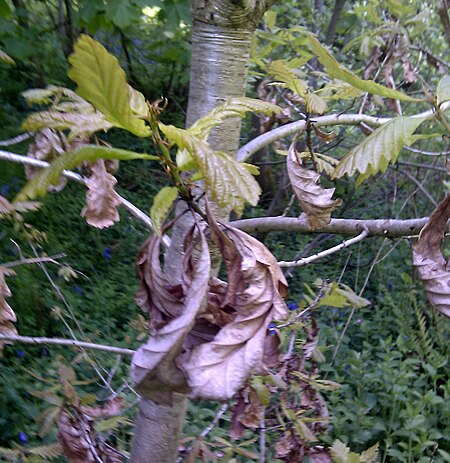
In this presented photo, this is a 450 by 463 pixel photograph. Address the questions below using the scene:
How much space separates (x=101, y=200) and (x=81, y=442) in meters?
0.66

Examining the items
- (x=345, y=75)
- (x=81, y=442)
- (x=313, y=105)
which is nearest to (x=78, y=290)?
(x=81, y=442)

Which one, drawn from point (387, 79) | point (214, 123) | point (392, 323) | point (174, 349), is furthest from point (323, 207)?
point (392, 323)

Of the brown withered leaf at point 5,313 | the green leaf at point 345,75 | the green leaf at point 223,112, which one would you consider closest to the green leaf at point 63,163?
the green leaf at point 223,112

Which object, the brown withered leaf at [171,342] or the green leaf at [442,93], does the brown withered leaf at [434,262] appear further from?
the brown withered leaf at [171,342]

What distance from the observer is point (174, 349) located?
671mm

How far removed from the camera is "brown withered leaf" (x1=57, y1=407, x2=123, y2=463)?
1.26 meters

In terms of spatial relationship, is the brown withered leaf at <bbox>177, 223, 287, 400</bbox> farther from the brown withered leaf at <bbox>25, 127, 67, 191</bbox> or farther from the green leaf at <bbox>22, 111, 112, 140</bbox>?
A: the brown withered leaf at <bbox>25, 127, 67, 191</bbox>

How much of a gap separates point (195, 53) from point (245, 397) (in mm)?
592

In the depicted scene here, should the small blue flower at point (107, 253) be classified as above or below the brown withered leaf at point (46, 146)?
below

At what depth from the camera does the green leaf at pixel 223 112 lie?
745 millimetres

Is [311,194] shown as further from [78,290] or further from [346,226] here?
[78,290]

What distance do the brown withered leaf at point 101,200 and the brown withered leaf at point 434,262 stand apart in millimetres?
440

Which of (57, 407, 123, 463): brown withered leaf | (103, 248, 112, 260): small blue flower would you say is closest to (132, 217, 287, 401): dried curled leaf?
(57, 407, 123, 463): brown withered leaf

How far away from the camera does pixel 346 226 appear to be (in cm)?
124
